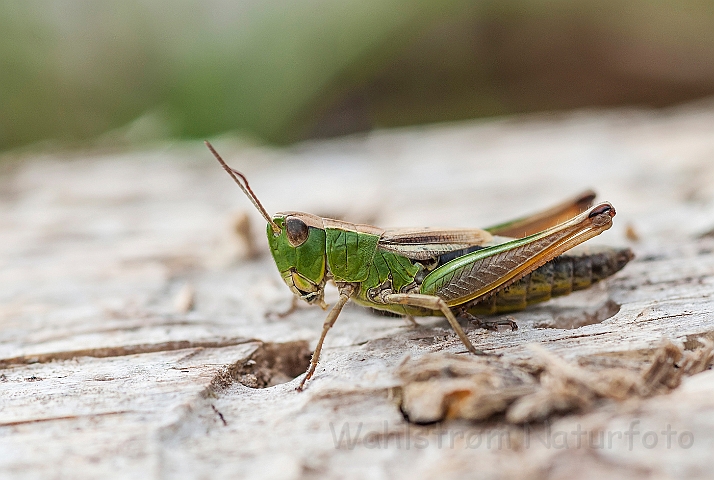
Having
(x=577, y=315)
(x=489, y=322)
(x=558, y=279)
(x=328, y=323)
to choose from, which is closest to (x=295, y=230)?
(x=328, y=323)

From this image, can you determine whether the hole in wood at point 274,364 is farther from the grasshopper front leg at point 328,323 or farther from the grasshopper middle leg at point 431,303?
the grasshopper middle leg at point 431,303

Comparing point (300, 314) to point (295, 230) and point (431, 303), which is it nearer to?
point (295, 230)

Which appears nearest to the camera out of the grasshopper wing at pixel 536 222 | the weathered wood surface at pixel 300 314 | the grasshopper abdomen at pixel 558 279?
the weathered wood surface at pixel 300 314

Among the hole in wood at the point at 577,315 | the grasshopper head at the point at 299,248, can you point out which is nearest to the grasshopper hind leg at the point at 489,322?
the hole in wood at the point at 577,315

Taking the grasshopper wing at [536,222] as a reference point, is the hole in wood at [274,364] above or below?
below


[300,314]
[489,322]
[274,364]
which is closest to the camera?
[489,322]

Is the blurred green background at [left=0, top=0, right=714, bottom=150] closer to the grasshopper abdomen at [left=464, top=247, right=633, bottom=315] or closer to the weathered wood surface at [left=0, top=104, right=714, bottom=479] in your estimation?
the weathered wood surface at [left=0, top=104, right=714, bottom=479]
